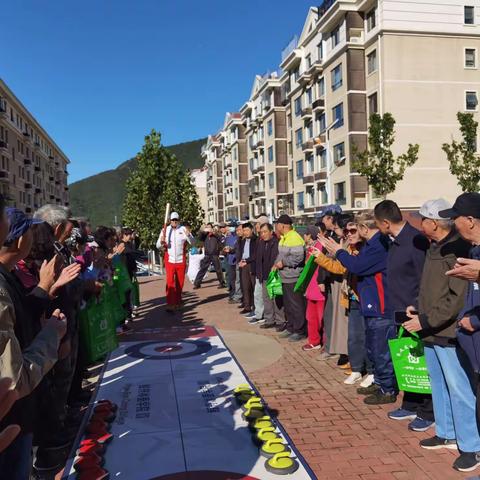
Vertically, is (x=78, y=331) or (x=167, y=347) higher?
(x=78, y=331)

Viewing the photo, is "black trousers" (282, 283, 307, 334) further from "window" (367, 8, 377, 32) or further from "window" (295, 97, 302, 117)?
"window" (295, 97, 302, 117)

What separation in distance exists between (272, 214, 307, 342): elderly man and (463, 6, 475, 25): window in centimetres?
3707

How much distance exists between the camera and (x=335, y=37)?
39906 mm

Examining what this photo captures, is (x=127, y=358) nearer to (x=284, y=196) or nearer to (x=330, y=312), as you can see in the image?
(x=330, y=312)

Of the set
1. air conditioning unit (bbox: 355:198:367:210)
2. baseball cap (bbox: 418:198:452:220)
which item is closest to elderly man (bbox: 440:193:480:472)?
baseball cap (bbox: 418:198:452:220)

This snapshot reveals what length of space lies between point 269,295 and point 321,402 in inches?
148

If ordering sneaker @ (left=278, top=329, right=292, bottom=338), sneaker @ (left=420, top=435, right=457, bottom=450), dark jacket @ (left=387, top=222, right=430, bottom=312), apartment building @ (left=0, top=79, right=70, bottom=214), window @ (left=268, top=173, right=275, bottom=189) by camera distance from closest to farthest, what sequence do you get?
1. sneaker @ (left=420, top=435, right=457, bottom=450)
2. dark jacket @ (left=387, top=222, right=430, bottom=312)
3. sneaker @ (left=278, top=329, right=292, bottom=338)
4. window @ (left=268, top=173, right=275, bottom=189)
5. apartment building @ (left=0, top=79, right=70, bottom=214)

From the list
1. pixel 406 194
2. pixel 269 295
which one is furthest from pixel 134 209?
pixel 269 295

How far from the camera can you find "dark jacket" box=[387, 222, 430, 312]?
4578 mm

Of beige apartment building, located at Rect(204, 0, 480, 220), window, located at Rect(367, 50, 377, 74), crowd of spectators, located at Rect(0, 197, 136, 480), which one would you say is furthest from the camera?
window, located at Rect(367, 50, 377, 74)

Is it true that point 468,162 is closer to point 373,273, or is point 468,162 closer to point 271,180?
point 373,273

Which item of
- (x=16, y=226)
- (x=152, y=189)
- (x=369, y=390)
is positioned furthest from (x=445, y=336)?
(x=152, y=189)

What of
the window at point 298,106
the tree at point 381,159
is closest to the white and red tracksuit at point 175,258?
the tree at point 381,159

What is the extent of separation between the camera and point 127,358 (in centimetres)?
702
